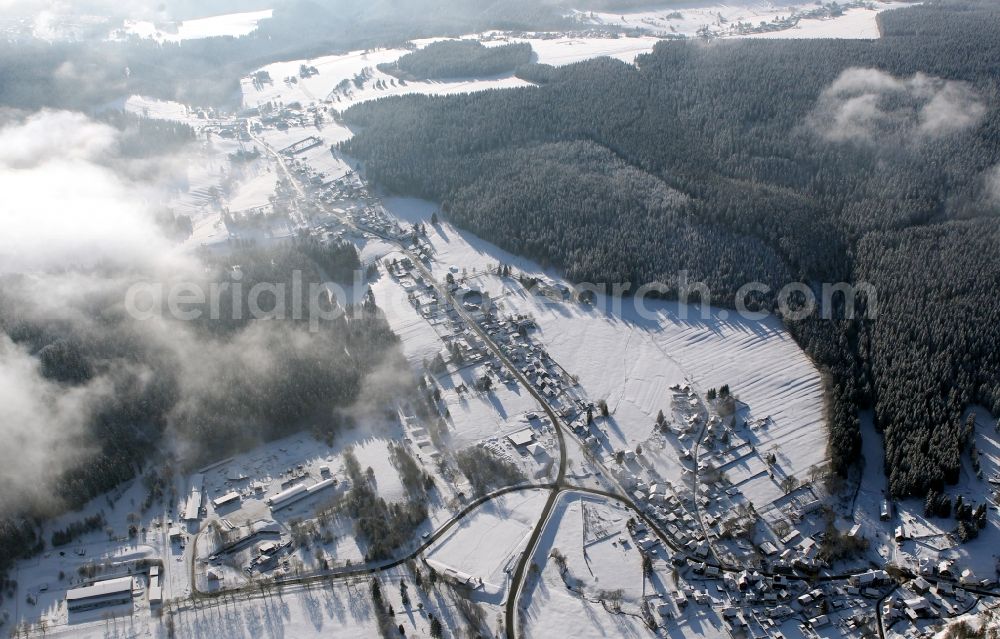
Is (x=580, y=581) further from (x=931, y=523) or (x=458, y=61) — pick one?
(x=458, y=61)

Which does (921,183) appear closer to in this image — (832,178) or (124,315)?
(832,178)

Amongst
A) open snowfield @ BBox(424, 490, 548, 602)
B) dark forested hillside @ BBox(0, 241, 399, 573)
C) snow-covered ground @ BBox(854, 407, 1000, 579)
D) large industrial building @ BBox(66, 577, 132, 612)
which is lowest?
large industrial building @ BBox(66, 577, 132, 612)

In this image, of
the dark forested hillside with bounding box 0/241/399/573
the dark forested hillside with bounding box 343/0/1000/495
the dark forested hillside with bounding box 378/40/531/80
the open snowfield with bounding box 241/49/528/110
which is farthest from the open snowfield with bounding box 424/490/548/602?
the dark forested hillside with bounding box 378/40/531/80

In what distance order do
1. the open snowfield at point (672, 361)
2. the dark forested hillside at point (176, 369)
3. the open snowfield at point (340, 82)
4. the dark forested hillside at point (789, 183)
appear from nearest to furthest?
the dark forested hillside at point (176, 369)
the open snowfield at point (672, 361)
the dark forested hillside at point (789, 183)
the open snowfield at point (340, 82)

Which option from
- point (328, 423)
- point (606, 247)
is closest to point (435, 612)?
point (328, 423)

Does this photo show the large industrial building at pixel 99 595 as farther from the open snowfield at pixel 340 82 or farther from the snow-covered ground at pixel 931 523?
the open snowfield at pixel 340 82

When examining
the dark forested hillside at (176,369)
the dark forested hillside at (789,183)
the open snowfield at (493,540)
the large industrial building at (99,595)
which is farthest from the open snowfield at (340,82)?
the large industrial building at (99,595)

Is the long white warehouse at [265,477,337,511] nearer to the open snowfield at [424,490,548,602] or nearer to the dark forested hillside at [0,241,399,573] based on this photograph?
the dark forested hillside at [0,241,399,573]
